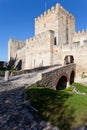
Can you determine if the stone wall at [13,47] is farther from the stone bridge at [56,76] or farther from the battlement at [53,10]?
the stone bridge at [56,76]

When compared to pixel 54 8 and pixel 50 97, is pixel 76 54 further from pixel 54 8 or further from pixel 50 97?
pixel 50 97

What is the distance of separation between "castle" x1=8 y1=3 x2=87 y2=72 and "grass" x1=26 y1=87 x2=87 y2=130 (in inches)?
726

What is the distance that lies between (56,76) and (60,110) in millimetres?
11346

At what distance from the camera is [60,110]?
7660 millimetres

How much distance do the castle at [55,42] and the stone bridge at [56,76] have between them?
2.44 m

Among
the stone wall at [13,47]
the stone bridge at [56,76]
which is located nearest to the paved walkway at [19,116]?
the stone bridge at [56,76]

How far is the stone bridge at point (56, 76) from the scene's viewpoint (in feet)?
50.5

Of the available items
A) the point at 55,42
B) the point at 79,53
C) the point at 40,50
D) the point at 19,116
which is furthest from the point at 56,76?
the point at 55,42

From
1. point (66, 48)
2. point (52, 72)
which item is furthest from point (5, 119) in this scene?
point (66, 48)

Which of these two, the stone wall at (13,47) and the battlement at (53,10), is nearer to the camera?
the battlement at (53,10)

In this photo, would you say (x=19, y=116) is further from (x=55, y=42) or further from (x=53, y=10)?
(x=53, y=10)

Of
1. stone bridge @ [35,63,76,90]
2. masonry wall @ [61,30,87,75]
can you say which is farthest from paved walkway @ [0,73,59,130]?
masonry wall @ [61,30,87,75]

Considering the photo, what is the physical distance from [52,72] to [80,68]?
10.4m

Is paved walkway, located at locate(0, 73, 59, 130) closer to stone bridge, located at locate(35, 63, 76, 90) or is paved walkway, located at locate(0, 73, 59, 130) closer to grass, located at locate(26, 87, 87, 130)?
grass, located at locate(26, 87, 87, 130)
